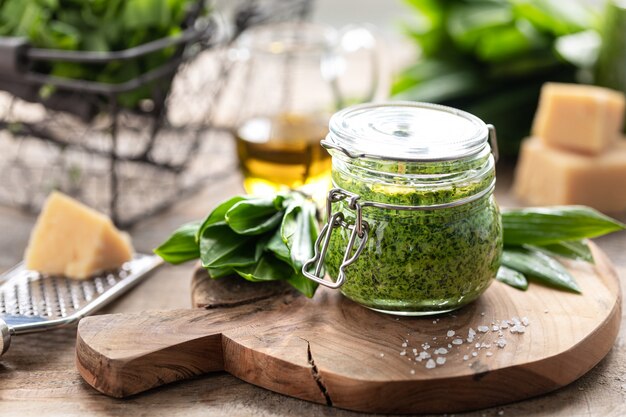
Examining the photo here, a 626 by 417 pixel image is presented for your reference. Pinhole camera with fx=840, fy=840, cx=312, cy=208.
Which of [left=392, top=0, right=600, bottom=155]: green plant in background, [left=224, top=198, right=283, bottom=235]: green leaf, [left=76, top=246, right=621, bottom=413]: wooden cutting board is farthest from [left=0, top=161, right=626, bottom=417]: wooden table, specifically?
[left=392, top=0, right=600, bottom=155]: green plant in background

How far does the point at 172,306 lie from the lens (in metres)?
1.42

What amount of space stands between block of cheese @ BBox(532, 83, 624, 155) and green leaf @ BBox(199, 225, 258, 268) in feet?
2.67

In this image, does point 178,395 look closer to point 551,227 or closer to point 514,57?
point 551,227

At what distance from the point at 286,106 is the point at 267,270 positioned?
617 mm

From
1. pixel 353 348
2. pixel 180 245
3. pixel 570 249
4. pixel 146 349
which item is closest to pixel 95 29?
pixel 180 245

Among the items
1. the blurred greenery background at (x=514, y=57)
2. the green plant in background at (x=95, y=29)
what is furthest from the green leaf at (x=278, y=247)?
the blurred greenery background at (x=514, y=57)

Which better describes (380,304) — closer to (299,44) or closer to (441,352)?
(441,352)

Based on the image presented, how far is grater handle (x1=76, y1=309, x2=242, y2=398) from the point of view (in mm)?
1129

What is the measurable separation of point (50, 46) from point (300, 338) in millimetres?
798

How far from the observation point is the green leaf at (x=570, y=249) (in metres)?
1.43

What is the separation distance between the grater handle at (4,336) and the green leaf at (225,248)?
297 millimetres

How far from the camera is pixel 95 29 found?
5.41 feet

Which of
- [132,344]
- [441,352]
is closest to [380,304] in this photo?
[441,352]

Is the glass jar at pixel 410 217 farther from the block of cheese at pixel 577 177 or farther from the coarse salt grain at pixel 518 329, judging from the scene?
the block of cheese at pixel 577 177
